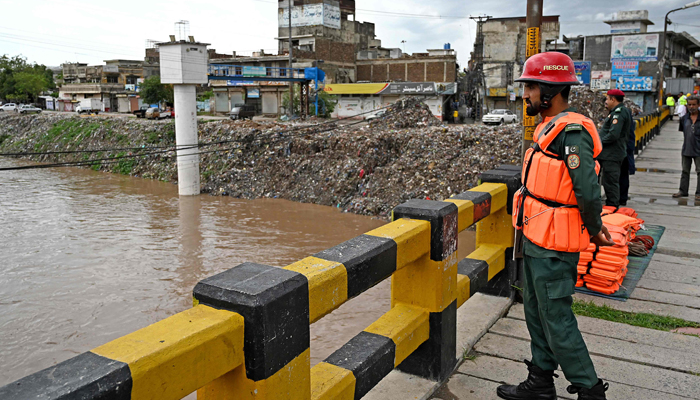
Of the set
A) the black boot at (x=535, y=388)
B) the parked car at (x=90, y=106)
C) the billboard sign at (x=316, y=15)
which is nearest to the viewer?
the black boot at (x=535, y=388)

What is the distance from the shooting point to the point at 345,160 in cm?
1875

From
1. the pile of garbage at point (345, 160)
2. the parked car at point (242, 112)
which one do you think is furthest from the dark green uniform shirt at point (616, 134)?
the parked car at point (242, 112)

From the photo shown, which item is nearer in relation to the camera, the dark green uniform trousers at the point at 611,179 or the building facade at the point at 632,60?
the dark green uniform trousers at the point at 611,179

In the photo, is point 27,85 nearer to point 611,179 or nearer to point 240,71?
point 240,71

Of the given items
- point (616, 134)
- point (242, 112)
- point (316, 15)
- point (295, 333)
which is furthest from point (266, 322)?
point (316, 15)

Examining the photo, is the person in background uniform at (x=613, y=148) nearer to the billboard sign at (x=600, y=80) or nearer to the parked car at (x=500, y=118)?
the parked car at (x=500, y=118)

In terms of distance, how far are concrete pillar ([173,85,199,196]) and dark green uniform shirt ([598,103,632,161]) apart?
53.1ft

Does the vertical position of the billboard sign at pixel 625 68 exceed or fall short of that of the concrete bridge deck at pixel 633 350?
it exceeds it

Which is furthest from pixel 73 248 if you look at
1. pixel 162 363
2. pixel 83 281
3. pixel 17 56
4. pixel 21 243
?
pixel 17 56

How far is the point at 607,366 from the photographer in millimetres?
3414

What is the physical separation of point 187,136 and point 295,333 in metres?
20.1

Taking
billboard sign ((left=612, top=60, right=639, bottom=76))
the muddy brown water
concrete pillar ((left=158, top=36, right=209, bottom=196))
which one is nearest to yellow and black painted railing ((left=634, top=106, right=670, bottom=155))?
the muddy brown water

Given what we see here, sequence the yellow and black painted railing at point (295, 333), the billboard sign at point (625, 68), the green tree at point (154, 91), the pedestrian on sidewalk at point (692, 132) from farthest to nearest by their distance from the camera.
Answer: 1. the green tree at point (154, 91)
2. the billboard sign at point (625, 68)
3. the pedestrian on sidewalk at point (692, 132)
4. the yellow and black painted railing at point (295, 333)

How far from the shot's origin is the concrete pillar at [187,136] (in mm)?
20562
